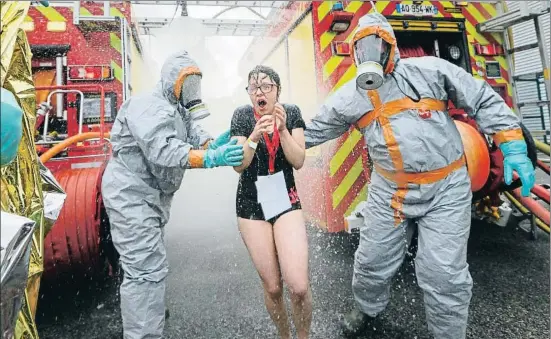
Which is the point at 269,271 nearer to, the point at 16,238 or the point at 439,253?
the point at 439,253

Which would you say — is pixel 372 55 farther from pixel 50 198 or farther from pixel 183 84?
pixel 50 198

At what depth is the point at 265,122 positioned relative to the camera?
5.94ft

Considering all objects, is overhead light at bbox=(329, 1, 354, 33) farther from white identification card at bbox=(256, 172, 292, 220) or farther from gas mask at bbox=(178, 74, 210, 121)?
white identification card at bbox=(256, 172, 292, 220)

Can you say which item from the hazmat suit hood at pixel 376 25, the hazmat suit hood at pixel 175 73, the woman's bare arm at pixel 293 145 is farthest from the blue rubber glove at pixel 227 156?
the hazmat suit hood at pixel 376 25

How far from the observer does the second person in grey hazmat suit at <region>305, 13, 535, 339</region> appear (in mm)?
1940

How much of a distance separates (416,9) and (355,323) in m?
2.87

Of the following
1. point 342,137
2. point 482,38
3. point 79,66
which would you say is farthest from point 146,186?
A: point 482,38

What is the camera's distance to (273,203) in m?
2.03

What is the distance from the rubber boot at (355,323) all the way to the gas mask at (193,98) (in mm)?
1533

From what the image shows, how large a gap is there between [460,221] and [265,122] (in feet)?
3.95

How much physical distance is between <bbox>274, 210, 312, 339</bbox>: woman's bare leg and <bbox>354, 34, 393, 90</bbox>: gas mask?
832 mm

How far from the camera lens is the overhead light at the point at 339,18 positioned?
10.1 feet

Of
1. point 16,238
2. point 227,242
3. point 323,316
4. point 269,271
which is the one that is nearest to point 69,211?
point 269,271

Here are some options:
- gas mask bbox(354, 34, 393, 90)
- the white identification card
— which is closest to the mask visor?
gas mask bbox(354, 34, 393, 90)
